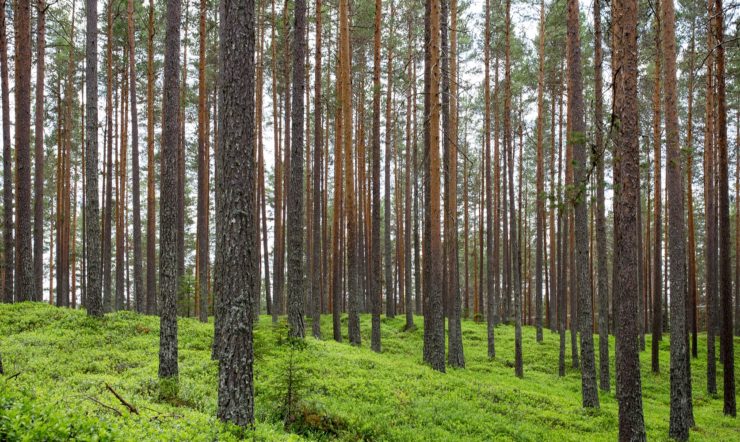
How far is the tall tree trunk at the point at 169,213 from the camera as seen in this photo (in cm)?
906

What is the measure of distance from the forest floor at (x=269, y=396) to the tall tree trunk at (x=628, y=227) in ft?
8.10

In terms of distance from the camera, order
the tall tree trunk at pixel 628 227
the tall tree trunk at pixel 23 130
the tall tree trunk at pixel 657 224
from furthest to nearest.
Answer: the tall tree trunk at pixel 657 224 < the tall tree trunk at pixel 23 130 < the tall tree trunk at pixel 628 227

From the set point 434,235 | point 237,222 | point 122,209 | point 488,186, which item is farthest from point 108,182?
point 237,222

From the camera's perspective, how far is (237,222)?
6492mm

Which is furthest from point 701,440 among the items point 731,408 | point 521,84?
point 521,84

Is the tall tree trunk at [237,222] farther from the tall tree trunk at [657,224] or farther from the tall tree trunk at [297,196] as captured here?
the tall tree trunk at [657,224]

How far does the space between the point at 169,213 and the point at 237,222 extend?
130 inches

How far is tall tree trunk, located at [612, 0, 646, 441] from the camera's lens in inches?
300

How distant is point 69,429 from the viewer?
426cm

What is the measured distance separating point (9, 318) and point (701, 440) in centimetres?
1906

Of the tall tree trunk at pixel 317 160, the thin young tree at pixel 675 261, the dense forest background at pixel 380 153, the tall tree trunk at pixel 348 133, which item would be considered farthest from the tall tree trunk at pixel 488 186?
the thin young tree at pixel 675 261

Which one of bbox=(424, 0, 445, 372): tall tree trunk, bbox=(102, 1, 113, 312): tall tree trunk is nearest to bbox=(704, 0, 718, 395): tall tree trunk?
bbox=(424, 0, 445, 372): tall tree trunk

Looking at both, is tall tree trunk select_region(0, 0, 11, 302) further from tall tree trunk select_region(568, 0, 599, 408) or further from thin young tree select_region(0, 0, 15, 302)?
tall tree trunk select_region(568, 0, 599, 408)

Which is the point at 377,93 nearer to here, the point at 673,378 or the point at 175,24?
the point at 175,24
